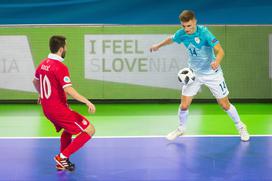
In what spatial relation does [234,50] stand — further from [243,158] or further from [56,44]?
[56,44]

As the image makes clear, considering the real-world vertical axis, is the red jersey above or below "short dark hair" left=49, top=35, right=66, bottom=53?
below

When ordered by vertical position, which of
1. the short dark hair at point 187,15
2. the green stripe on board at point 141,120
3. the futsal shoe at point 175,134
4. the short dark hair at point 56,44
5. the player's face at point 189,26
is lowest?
the green stripe on board at point 141,120

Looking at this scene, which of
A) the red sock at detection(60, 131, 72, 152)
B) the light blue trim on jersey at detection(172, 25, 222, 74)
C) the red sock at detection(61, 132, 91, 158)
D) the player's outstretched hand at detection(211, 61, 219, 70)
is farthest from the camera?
the light blue trim on jersey at detection(172, 25, 222, 74)

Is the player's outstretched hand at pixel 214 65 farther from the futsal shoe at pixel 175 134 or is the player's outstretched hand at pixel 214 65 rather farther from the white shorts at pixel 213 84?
the futsal shoe at pixel 175 134

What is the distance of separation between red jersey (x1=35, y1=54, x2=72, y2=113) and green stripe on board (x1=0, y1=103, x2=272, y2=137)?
8.81ft

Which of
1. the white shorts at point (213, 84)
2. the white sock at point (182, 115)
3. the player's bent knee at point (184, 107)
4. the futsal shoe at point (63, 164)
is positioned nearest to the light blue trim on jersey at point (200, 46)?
the white shorts at point (213, 84)

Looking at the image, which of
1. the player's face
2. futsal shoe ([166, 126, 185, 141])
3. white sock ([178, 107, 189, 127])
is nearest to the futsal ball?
white sock ([178, 107, 189, 127])

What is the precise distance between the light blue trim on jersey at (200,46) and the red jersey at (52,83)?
230 centimetres

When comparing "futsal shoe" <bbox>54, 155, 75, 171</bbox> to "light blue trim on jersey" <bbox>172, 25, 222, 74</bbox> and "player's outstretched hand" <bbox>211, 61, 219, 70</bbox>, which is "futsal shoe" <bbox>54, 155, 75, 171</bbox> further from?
"light blue trim on jersey" <bbox>172, 25, 222, 74</bbox>

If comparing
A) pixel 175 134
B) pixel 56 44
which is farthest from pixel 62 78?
pixel 175 134

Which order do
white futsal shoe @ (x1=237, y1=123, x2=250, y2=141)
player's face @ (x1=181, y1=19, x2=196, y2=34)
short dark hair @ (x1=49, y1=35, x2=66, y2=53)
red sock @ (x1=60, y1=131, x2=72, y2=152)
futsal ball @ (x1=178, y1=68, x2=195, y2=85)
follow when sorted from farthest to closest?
1. white futsal shoe @ (x1=237, y1=123, x2=250, y2=141)
2. futsal ball @ (x1=178, y1=68, x2=195, y2=85)
3. player's face @ (x1=181, y1=19, x2=196, y2=34)
4. red sock @ (x1=60, y1=131, x2=72, y2=152)
5. short dark hair @ (x1=49, y1=35, x2=66, y2=53)

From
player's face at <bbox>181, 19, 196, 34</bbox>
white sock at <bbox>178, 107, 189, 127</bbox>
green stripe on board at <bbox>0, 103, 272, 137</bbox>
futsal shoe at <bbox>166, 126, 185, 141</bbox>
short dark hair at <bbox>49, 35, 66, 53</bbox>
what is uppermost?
player's face at <bbox>181, 19, 196, 34</bbox>

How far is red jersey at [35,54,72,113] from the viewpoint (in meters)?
5.84

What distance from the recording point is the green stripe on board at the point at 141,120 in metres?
8.84
